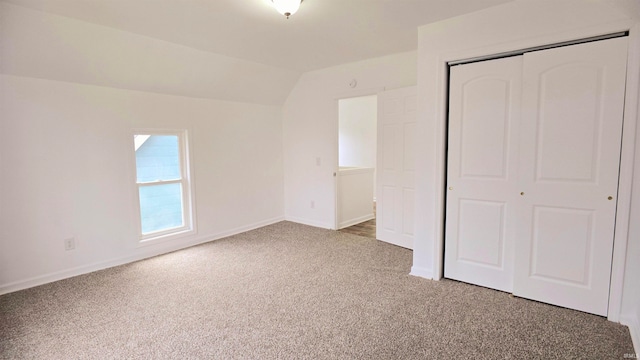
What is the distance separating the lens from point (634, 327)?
2.17m

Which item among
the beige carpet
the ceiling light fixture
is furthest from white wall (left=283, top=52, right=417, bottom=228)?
the ceiling light fixture

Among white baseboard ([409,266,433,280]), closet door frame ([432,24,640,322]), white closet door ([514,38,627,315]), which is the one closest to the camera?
closet door frame ([432,24,640,322])

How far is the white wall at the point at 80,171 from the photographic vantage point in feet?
9.61

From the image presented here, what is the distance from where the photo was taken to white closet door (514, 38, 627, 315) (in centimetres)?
229

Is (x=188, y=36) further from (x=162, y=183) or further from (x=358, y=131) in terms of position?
(x=358, y=131)

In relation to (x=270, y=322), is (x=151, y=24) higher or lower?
higher

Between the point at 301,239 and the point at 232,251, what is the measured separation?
939 millimetres

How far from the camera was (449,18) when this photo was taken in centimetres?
285

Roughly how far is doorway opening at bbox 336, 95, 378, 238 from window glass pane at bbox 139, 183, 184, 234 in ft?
7.43

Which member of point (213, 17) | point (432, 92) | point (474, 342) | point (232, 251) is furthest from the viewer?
point (232, 251)

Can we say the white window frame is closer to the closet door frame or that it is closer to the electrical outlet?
the electrical outlet

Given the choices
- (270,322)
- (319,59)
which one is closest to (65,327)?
(270,322)

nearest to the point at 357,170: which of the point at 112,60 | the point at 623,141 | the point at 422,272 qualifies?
the point at 422,272

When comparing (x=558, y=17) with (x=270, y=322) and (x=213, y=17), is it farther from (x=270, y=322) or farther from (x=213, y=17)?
(x=270, y=322)
